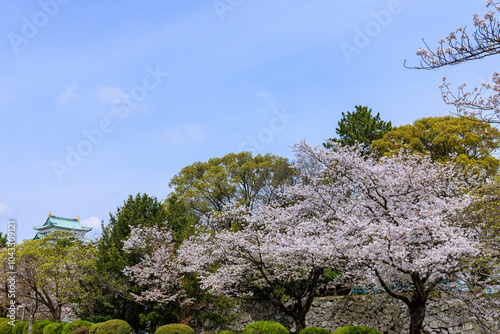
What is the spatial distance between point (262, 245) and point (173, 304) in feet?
19.7

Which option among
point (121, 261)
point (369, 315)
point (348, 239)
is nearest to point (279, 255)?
point (348, 239)

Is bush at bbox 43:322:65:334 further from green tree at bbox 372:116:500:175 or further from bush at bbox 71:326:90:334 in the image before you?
green tree at bbox 372:116:500:175

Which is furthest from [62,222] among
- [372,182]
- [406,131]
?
[372,182]

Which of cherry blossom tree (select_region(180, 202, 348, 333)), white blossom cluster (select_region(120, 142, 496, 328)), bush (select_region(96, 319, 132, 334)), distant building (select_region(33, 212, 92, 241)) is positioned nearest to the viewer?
white blossom cluster (select_region(120, 142, 496, 328))

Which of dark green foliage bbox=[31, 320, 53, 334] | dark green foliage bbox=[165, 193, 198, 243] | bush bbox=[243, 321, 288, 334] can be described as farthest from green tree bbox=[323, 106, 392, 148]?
dark green foliage bbox=[31, 320, 53, 334]

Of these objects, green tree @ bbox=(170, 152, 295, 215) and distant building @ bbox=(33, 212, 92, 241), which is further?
distant building @ bbox=(33, 212, 92, 241)

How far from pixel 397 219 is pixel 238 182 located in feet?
70.0

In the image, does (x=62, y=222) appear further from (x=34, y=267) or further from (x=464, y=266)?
(x=464, y=266)

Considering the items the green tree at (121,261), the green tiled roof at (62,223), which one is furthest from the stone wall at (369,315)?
the green tiled roof at (62,223)

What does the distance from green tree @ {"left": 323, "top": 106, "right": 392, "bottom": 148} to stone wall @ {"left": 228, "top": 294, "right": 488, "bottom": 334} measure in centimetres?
1182

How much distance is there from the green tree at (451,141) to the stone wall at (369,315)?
25.3 feet

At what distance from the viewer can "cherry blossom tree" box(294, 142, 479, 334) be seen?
29.2ft

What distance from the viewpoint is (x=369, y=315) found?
565 inches

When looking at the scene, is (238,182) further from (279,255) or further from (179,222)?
(279,255)
